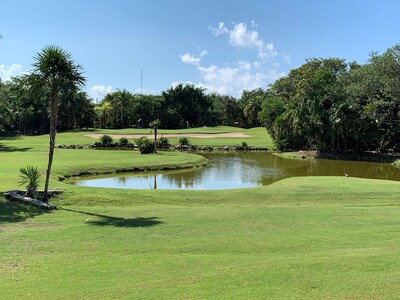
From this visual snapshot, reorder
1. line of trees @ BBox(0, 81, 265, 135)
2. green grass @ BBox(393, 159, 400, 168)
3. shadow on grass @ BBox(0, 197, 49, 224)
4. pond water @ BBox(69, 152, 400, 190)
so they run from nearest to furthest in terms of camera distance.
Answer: shadow on grass @ BBox(0, 197, 49, 224)
pond water @ BBox(69, 152, 400, 190)
green grass @ BBox(393, 159, 400, 168)
line of trees @ BBox(0, 81, 265, 135)

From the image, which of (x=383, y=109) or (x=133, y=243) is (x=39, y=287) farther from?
(x=383, y=109)

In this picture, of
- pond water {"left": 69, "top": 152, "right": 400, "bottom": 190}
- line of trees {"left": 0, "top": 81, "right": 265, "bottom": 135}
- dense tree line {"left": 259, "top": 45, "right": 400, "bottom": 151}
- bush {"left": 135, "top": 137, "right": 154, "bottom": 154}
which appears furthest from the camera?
line of trees {"left": 0, "top": 81, "right": 265, "bottom": 135}

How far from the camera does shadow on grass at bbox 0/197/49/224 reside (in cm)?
1182

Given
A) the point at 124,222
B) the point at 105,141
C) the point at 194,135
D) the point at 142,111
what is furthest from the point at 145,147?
the point at 142,111

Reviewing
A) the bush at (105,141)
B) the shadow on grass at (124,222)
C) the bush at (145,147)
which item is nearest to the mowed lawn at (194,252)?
the shadow on grass at (124,222)

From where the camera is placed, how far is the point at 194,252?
8578 mm

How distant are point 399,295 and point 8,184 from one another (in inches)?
714

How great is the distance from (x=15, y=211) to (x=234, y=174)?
2146 cm

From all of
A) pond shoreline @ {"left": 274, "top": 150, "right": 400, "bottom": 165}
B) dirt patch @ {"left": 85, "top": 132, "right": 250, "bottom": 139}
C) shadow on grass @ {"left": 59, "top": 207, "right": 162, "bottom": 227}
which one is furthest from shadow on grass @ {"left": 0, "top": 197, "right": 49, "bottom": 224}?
dirt patch @ {"left": 85, "top": 132, "right": 250, "bottom": 139}

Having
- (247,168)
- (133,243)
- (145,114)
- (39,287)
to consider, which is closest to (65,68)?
(133,243)

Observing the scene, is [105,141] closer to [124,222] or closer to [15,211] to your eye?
[15,211]

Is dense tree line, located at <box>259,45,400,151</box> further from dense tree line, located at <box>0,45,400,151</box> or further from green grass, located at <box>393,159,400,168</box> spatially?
green grass, located at <box>393,159,400,168</box>

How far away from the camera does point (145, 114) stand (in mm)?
94938

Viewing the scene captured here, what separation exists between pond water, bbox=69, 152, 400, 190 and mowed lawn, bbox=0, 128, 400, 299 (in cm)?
1078
